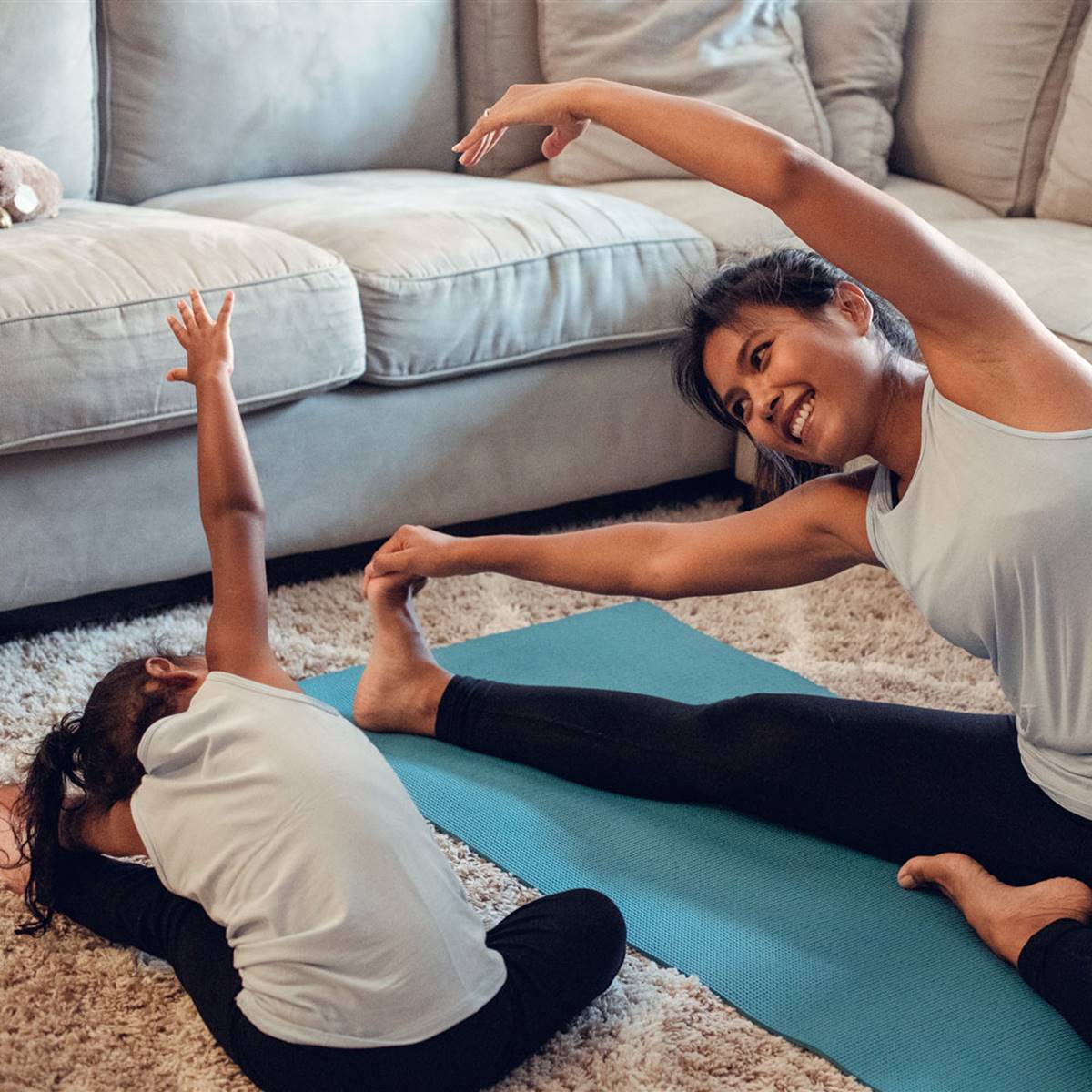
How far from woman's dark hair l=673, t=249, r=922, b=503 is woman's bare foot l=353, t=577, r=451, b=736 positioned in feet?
1.47

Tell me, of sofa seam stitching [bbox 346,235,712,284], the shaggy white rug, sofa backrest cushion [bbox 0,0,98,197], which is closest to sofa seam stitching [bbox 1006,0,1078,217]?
sofa seam stitching [bbox 346,235,712,284]

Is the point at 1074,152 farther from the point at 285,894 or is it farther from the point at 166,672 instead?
the point at 285,894

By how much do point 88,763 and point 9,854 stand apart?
0.21m

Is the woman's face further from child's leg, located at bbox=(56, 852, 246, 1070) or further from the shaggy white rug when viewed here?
child's leg, located at bbox=(56, 852, 246, 1070)

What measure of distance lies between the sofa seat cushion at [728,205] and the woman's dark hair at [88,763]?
123 centimetres

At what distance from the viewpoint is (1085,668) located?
1.15 metres

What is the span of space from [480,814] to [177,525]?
2.18 ft

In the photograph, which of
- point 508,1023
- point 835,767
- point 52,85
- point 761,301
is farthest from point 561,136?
point 52,85

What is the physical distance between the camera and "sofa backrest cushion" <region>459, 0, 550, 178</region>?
260 cm

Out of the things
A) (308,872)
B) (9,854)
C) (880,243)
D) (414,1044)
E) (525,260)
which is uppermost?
(880,243)

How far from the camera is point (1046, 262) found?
2.04 metres

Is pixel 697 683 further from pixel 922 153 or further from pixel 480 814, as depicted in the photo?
pixel 922 153

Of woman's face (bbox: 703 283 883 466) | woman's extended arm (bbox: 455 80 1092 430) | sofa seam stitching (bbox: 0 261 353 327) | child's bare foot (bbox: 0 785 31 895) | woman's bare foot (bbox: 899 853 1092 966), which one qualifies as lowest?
child's bare foot (bbox: 0 785 31 895)

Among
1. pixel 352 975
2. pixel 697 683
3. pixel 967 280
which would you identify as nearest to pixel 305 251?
pixel 697 683
